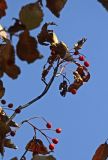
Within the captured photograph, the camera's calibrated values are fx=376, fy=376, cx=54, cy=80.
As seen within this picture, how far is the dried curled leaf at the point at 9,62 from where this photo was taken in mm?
1496

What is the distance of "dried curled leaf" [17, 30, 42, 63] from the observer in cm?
143

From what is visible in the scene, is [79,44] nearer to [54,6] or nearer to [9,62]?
[54,6]

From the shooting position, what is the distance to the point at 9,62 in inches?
61.1

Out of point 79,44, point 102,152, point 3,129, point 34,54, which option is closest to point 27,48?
point 34,54

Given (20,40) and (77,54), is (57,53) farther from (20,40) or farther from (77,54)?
(20,40)

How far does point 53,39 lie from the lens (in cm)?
312

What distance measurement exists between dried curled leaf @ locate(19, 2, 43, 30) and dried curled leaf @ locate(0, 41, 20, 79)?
11cm

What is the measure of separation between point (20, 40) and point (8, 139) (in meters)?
1.80

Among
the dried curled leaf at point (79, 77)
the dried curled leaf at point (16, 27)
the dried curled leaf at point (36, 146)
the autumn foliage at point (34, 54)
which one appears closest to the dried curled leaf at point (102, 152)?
the autumn foliage at point (34, 54)

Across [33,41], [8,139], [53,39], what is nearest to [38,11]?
[33,41]

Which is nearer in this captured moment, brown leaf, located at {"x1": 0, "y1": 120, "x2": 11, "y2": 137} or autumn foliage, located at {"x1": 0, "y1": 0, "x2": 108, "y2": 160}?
autumn foliage, located at {"x1": 0, "y1": 0, "x2": 108, "y2": 160}

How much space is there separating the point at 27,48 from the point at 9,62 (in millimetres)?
158

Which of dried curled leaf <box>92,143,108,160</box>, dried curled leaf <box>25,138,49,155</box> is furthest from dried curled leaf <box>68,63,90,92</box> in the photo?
dried curled leaf <box>92,143,108,160</box>

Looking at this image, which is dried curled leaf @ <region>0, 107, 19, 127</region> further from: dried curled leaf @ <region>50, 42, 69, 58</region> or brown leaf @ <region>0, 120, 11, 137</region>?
dried curled leaf @ <region>50, 42, 69, 58</region>
